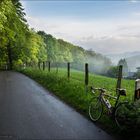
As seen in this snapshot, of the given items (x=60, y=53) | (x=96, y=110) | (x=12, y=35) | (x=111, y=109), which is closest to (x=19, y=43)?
(x=12, y=35)

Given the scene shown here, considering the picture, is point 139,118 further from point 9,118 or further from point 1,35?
point 1,35

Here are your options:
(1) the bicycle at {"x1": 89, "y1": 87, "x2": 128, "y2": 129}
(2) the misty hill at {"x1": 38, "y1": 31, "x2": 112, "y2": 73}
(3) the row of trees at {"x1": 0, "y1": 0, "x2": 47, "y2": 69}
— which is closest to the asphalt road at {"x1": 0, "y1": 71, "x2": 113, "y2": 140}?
(1) the bicycle at {"x1": 89, "y1": 87, "x2": 128, "y2": 129}

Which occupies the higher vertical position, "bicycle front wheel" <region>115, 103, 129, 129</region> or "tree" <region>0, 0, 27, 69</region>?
"tree" <region>0, 0, 27, 69</region>

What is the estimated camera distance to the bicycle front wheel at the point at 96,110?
11.0 meters

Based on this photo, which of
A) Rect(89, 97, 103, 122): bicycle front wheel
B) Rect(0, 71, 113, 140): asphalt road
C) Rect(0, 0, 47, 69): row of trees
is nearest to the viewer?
Rect(0, 71, 113, 140): asphalt road

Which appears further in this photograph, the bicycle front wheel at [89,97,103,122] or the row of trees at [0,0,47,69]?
the row of trees at [0,0,47,69]

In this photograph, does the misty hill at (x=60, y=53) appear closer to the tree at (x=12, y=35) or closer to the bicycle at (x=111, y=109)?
the tree at (x=12, y=35)

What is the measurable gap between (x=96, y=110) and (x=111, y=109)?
38.1 inches

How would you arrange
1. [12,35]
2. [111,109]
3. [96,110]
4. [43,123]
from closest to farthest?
[111,109] → [43,123] → [96,110] → [12,35]

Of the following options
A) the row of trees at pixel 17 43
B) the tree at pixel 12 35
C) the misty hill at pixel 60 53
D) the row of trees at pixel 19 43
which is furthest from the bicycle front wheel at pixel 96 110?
the misty hill at pixel 60 53

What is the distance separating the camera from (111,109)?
10414mm

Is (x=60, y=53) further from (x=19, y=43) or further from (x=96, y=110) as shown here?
(x=96, y=110)

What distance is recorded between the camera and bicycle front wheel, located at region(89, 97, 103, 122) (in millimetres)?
11047

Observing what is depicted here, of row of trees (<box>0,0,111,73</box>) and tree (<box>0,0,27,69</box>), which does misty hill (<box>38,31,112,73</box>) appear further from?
tree (<box>0,0,27,69</box>)
